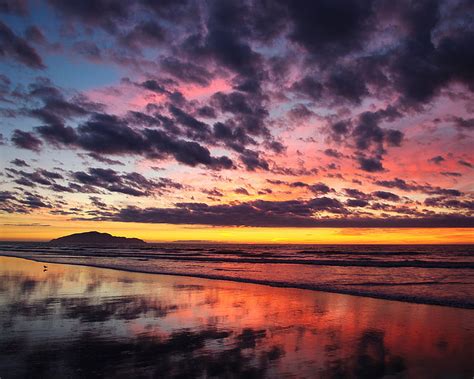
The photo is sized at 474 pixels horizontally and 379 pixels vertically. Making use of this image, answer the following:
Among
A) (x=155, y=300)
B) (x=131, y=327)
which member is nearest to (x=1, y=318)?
(x=131, y=327)

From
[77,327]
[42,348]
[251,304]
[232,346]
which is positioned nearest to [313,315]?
[251,304]

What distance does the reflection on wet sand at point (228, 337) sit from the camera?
8.73m

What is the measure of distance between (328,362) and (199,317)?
6.37 m

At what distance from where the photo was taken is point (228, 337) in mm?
11555

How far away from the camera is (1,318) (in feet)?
45.2

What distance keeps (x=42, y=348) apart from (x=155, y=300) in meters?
8.49

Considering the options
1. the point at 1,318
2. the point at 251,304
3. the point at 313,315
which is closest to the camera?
the point at 1,318

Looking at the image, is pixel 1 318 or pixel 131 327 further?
pixel 1 318

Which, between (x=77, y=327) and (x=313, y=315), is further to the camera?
(x=313, y=315)

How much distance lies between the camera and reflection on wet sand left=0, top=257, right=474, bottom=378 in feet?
28.7

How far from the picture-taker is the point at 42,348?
394 inches

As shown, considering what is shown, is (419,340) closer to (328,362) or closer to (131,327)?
(328,362)

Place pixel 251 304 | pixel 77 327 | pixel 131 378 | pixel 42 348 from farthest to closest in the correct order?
1. pixel 251 304
2. pixel 77 327
3. pixel 42 348
4. pixel 131 378

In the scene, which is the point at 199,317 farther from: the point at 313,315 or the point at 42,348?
the point at 42,348
